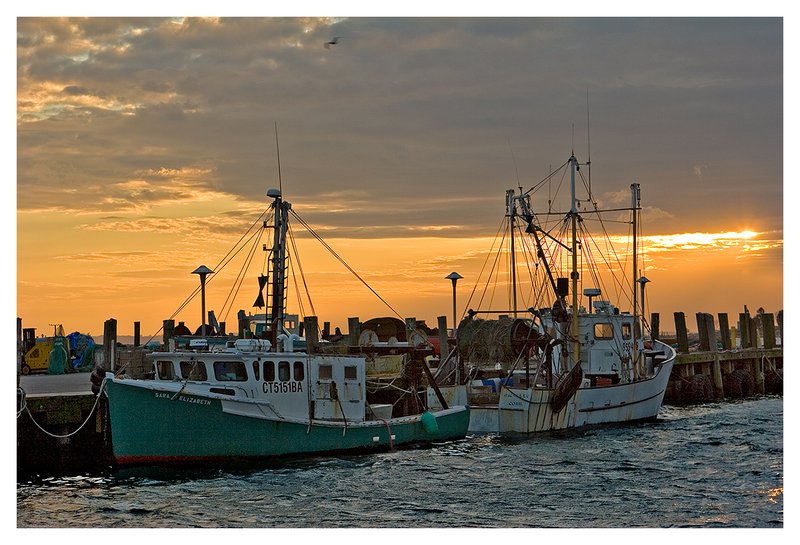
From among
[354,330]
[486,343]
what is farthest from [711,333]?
[354,330]

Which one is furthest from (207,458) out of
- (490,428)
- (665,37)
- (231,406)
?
(665,37)

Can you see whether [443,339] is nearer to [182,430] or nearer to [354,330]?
[354,330]

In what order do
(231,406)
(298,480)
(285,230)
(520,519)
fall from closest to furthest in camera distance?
(520,519)
(298,480)
(231,406)
(285,230)

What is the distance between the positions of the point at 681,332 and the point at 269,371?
27483 mm

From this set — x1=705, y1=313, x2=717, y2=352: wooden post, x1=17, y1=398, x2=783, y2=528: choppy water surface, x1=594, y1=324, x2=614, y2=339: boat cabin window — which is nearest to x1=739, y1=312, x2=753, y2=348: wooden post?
x1=705, y1=313, x2=717, y2=352: wooden post

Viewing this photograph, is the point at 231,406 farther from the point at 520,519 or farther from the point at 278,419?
the point at 520,519

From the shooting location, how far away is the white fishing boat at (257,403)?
71.5 feet

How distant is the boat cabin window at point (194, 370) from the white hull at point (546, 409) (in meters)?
8.54

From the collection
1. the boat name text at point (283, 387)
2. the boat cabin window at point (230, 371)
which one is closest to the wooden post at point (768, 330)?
the boat name text at point (283, 387)

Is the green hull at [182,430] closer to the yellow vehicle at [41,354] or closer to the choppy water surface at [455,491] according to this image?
the choppy water surface at [455,491]

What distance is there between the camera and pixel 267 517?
17.5 meters

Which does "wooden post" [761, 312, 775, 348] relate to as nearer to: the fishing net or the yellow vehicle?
the fishing net

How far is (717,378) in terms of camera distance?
45625 mm

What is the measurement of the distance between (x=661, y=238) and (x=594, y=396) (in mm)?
9634
